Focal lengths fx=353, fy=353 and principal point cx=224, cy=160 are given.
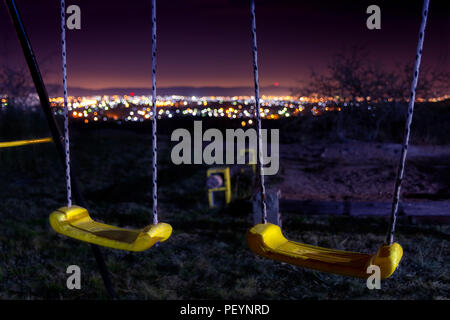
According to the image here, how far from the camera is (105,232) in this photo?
2.48m

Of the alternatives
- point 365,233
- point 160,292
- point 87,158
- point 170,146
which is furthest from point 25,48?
point 170,146

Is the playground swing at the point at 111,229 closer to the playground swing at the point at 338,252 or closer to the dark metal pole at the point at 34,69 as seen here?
the dark metal pole at the point at 34,69

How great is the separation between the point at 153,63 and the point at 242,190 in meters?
5.92

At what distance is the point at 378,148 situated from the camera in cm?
1204

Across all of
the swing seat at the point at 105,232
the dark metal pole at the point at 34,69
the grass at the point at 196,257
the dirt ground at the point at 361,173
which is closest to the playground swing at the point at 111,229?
the swing seat at the point at 105,232

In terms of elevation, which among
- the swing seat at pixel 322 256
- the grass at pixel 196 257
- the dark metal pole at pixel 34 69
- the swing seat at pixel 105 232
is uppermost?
the dark metal pole at pixel 34 69

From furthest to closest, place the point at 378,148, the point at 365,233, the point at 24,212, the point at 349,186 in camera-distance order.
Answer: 1. the point at 378,148
2. the point at 349,186
3. the point at 24,212
4. the point at 365,233

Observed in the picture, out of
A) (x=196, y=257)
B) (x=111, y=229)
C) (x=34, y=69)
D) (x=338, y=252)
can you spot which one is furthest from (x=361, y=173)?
(x=34, y=69)

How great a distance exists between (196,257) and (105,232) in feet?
7.30

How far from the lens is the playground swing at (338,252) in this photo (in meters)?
1.95

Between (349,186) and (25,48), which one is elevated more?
(25,48)

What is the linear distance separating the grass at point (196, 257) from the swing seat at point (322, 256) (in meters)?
1.46

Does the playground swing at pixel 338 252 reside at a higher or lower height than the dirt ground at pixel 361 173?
higher
